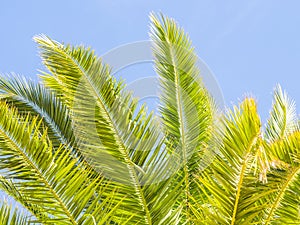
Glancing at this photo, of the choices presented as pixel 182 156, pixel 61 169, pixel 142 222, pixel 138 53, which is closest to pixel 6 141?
pixel 61 169

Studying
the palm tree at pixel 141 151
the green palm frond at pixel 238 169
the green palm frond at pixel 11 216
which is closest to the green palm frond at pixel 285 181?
the palm tree at pixel 141 151

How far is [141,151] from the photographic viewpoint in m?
5.82

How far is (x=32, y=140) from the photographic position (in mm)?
4918

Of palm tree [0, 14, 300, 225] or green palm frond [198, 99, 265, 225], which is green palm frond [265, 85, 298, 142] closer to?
palm tree [0, 14, 300, 225]

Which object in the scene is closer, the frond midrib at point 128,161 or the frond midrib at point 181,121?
the frond midrib at point 128,161

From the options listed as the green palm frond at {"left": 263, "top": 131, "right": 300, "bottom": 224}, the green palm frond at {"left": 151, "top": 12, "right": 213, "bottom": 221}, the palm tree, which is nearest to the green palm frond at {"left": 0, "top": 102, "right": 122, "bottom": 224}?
the palm tree

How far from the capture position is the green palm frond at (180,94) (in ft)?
23.4

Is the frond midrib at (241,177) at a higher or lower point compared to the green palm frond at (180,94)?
lower

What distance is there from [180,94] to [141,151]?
5.48 ft

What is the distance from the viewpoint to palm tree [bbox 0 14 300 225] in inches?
183

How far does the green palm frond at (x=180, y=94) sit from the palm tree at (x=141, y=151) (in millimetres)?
14

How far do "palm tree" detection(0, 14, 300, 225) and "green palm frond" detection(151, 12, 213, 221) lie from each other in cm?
1

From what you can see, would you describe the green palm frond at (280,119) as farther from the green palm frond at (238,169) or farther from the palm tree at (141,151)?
the green palm frond at (238,169)

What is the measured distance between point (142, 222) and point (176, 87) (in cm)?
218
